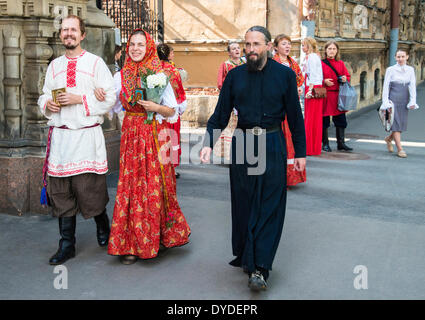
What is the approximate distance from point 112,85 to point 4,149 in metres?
2.12

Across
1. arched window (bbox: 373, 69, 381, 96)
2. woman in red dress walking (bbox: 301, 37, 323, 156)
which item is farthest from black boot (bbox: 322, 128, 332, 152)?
arched window (bbox: 373, 69, 381, 96)

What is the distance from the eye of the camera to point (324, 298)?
14.1 ft

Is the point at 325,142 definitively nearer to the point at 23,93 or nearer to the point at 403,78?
the point at 403,78

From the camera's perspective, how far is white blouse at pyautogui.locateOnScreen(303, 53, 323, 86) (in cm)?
1002

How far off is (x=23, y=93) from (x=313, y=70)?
5185 mm

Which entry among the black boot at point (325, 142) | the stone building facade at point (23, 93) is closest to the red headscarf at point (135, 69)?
the stone building facade at point (23, 93)

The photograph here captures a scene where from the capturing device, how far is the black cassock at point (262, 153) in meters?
4.46

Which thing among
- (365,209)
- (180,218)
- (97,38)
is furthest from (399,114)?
(180,218)

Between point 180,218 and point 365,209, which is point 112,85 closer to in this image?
point 180,218

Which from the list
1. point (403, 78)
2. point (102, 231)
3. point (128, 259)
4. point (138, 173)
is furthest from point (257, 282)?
point (403, 78)

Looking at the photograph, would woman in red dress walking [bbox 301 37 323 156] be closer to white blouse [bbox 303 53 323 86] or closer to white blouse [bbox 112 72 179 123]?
white blouse [bbox 303 53 323 86]

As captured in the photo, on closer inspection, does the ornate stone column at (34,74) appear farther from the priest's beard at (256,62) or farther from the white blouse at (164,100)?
the priest's beard at (256,62)

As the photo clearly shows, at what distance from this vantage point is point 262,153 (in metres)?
4.54

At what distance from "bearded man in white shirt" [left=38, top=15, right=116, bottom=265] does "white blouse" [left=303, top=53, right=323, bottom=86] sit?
563 centimetres
